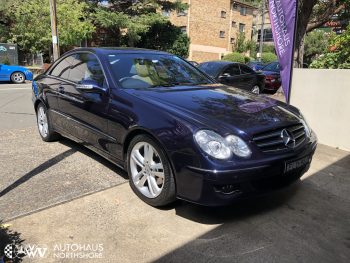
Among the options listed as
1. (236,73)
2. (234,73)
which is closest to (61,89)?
(234,73)

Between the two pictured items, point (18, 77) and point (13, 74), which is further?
point (18, 77)

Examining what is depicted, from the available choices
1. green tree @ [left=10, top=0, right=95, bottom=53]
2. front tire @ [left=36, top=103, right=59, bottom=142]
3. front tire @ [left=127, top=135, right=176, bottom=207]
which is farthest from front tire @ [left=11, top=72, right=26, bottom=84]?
front tire @ [left=127, top=135, right=176, bottom=207]

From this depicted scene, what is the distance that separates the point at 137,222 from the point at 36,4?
77.3ft

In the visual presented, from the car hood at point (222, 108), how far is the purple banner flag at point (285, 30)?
85.9 inches

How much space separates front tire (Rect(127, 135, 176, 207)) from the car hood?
43 cm

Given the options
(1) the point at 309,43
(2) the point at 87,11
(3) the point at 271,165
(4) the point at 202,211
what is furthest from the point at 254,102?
(1) the point at 309,43

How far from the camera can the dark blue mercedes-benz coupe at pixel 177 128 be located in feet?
10.3

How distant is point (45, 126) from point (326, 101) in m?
4.82

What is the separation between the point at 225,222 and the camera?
3467 mm

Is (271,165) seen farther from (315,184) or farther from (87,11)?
(87,11)

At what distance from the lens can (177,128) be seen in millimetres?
3275

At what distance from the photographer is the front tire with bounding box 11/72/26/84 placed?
1734 centimetres

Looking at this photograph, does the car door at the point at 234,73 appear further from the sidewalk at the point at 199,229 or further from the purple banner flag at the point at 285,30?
the sidewalk at the point at 199,229

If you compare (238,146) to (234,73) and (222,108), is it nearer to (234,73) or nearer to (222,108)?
(222,108)
